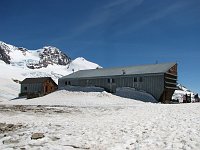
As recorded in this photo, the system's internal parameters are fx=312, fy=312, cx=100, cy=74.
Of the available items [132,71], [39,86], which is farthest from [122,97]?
[39,86]

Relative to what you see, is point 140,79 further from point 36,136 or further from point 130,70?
point 36,136

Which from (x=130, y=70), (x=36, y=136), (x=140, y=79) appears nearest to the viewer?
(x=36, y=136)

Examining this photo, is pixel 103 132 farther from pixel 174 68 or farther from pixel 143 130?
pixel 174 68

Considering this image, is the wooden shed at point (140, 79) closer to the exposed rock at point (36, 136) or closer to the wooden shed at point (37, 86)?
the wooden shed at point (37, 86)

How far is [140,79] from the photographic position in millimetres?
49656

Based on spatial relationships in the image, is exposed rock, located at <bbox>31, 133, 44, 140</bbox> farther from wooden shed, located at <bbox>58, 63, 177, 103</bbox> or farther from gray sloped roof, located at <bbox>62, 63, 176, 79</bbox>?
gray sloped roof, located at <bbox>62, 63, 176, 79</bbox>

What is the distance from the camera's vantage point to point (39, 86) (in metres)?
72.3

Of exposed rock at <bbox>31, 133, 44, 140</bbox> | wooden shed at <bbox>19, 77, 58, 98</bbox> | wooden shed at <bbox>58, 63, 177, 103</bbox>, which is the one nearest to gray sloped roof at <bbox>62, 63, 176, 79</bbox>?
wooden shed at <bbox>58, 63, 177, 103</bbox>

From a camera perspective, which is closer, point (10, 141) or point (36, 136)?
point (10, 141)

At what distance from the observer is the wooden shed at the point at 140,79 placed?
4716 centimetres

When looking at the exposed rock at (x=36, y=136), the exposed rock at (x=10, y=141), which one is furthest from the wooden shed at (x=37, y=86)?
the exposed rock at (x=10, y=141)

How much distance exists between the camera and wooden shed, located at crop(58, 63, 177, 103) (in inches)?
1857

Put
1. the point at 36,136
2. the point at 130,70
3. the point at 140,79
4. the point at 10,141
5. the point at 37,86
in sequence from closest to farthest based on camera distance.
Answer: the point at 10,141, the point at 36,136, the point at 140,79, the point at 130,70, the point at 37,86

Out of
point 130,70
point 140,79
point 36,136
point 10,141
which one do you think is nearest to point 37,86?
point 130,70
